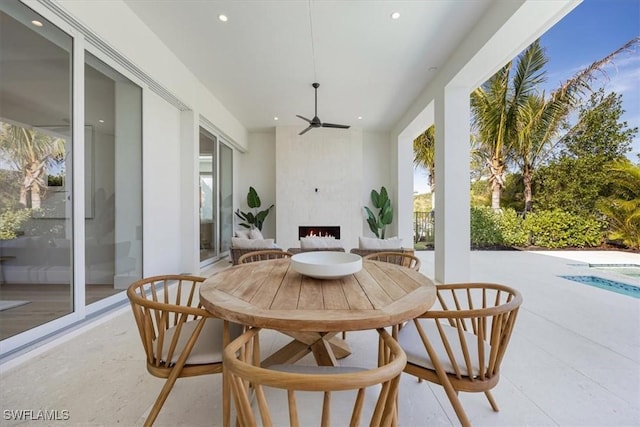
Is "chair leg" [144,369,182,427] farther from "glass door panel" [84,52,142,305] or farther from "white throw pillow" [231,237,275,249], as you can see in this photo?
"white throw pillow" [231,237,275,249]

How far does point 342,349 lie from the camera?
6.56 feet

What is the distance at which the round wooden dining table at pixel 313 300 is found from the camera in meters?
1.00

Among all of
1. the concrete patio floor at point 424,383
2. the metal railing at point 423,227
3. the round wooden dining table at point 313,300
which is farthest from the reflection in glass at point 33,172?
the metal railing at point 423,227

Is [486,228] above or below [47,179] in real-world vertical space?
below

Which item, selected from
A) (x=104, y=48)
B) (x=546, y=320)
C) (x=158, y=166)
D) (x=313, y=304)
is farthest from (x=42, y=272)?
(x=546, y=320)

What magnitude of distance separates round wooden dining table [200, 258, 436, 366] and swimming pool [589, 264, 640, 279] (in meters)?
5.79

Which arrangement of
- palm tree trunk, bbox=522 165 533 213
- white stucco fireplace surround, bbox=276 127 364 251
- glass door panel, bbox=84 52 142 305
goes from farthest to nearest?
palm tree trunk, bbox=522 165 533 213 < white stucco fireplace surround, bbox=276 127 364 251 < glass door panel, bbox=84 52 142 305

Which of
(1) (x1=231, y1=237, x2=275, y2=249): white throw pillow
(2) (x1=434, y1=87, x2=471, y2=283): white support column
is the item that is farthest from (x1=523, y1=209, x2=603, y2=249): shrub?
(1) (x1=231, y1=237, x2=275, y2=249): white throw pillow

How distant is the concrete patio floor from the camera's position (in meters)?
1.47

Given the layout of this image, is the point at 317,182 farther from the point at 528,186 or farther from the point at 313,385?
the point at 313,385

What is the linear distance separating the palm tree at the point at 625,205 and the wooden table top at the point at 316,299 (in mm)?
8041

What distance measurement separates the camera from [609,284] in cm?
426

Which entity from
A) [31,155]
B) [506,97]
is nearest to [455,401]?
[31,155]

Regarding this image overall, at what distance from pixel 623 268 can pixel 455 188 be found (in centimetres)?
415
